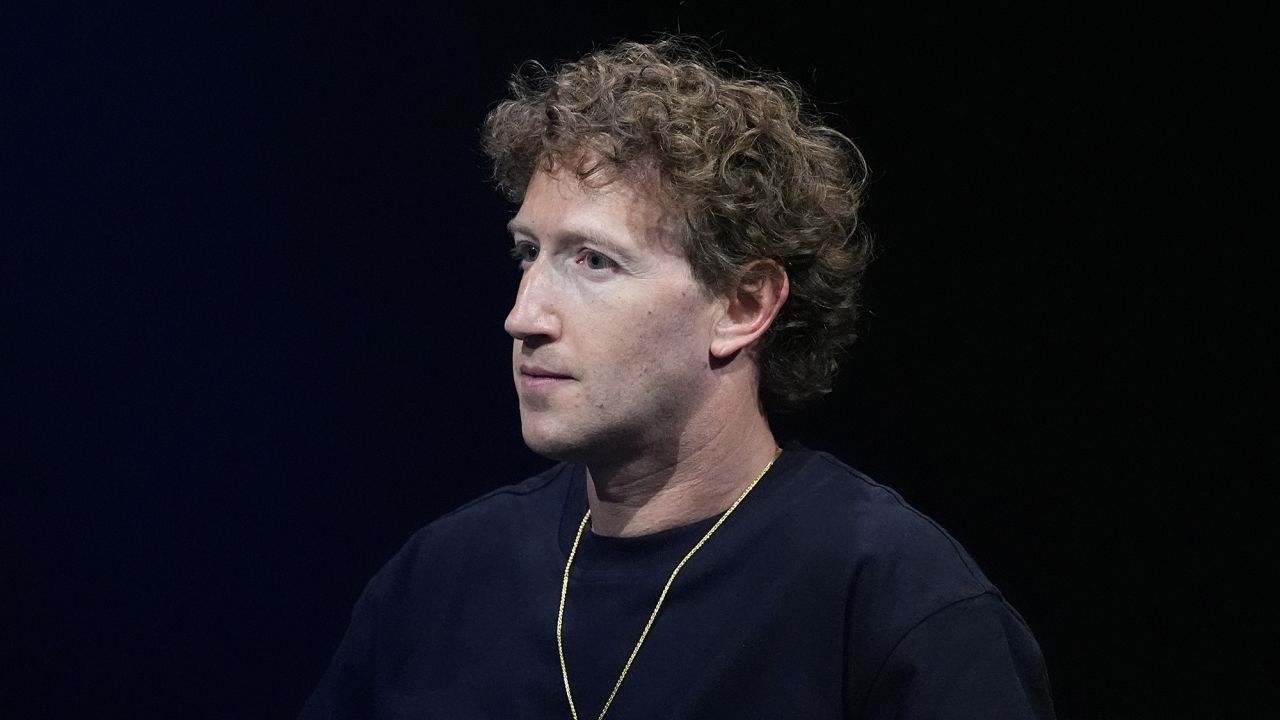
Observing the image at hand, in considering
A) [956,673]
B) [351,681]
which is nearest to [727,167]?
[956,673]

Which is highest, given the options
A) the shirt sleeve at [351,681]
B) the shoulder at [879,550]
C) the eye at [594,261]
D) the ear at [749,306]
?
the eye at [594,261]

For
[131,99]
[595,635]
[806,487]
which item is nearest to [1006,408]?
[806,487]

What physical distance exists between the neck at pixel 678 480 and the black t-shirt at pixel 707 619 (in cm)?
2

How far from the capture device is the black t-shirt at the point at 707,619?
5.39 feet

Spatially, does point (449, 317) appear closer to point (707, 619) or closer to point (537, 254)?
point (537, 254)

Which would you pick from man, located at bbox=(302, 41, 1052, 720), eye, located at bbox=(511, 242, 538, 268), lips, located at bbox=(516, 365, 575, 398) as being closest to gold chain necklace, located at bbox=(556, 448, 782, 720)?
man, located at bbox=(302, 41, 1052, 720)

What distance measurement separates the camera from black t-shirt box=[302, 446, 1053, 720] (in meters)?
1.64

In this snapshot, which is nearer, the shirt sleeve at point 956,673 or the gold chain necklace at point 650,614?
the shirt sleeve at point 956,673

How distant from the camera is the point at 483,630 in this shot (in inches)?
75.2

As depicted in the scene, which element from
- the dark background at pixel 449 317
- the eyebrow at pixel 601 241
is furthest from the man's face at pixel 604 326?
the dark background at pixel 449 317

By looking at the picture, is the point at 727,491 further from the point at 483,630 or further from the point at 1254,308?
the point at 1254,308

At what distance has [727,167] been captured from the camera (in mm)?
1854

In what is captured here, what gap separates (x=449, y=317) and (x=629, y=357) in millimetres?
864

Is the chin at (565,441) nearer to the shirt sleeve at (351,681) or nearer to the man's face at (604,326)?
the man's face at (604,326)
